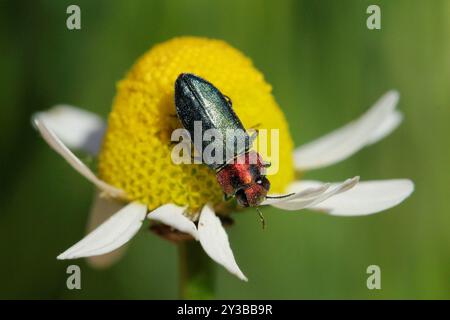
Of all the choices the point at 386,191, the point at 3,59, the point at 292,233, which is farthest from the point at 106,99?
the point at 386,191

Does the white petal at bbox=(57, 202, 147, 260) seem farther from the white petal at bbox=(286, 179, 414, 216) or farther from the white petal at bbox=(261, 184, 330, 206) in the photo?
the white petal at bbox=(286, 179, 414, 216)

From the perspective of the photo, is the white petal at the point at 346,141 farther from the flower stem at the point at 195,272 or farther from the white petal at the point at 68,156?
the white petal at the point at 68,156

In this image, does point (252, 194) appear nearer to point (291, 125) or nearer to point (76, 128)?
point (76, 128)

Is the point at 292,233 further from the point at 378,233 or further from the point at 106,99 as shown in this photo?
the point at 106,99

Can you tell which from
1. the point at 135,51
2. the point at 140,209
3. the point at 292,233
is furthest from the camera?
the point at 135,51

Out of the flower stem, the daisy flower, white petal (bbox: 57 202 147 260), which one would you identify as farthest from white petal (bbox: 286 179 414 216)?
white petal (bbox: 57 202 147 260)

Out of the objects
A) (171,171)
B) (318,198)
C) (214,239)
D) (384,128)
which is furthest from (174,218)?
(384,128)
